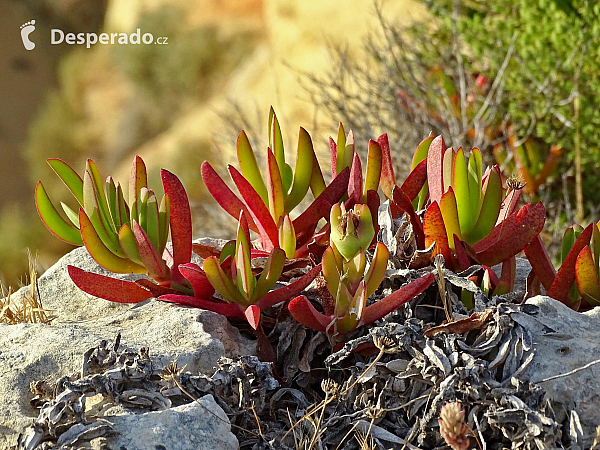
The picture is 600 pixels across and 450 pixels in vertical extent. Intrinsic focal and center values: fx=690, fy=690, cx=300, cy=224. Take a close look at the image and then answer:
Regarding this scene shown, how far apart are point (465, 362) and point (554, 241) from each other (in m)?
3.32

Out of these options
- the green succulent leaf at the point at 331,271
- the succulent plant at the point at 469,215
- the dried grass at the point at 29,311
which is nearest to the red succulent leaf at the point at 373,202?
the succulent plant at the point at 469,215

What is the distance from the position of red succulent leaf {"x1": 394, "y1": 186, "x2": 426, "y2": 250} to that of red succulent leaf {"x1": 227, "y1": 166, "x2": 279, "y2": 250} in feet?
1.42

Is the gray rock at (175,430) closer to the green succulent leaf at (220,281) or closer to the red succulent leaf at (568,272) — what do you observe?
the green succulent leaf at (220,281)

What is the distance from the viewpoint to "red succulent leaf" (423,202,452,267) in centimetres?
202

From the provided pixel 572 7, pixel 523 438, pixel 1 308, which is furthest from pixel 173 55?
pixel 523 438

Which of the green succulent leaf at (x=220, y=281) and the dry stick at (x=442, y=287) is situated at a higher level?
the green succulent leaf at (x=220, y=281)

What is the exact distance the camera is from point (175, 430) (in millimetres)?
1628

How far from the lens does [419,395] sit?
1.81 m

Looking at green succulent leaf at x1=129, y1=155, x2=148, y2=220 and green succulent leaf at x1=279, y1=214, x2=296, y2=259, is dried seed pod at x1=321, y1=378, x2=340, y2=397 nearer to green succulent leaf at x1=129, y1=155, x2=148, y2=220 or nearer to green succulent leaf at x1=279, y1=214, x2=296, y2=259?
green succulent leaf at x1=279, y1=214, x2=296, y2=259

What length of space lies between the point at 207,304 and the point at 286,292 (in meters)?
0.24

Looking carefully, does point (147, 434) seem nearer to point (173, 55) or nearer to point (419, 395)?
point (419, 395)

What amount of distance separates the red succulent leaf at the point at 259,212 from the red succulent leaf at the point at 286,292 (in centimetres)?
32

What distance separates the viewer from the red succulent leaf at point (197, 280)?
2016mm

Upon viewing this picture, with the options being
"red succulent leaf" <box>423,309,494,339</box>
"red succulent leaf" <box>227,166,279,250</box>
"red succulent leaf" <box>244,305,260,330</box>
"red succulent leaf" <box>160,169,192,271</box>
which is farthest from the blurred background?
"red succulent leaf" <box>244,305,260,330</box>
